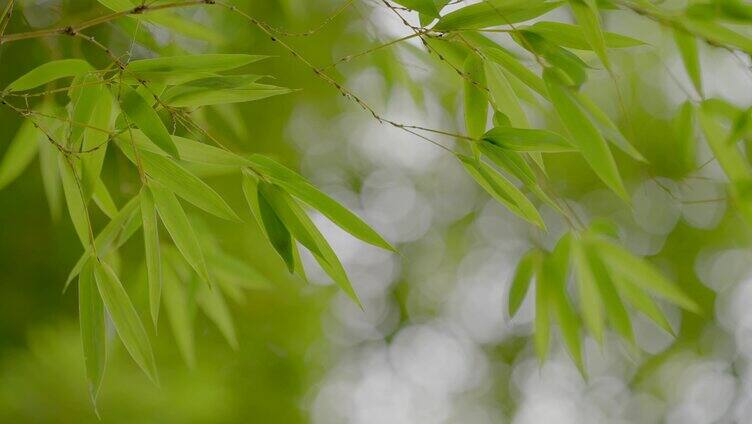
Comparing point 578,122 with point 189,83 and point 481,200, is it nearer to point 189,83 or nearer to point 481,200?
point 189,83

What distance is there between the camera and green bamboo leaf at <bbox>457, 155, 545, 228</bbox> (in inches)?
24.1

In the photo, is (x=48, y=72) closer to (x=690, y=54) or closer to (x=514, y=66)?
(x=514, y=66)

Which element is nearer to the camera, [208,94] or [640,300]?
[208,94]

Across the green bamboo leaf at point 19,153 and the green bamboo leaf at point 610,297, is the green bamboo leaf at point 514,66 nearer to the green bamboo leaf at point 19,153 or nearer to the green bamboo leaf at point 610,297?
the green bamboo leaf at point 610,297

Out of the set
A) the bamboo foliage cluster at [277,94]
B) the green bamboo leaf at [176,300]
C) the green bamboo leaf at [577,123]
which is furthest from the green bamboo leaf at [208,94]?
the green bamboo leaf at [176,300]

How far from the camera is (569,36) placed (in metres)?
0.63

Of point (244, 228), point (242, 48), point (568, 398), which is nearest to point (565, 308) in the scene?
point (242, 48)

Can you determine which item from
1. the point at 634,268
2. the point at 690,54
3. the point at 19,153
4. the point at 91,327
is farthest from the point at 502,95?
the point at 19,153

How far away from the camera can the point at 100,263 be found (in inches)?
25.3

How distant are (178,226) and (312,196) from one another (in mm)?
114

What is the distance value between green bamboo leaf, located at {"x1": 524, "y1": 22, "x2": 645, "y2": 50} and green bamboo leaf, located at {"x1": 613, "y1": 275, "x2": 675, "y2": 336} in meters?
0.30

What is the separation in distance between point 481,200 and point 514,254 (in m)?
0.21

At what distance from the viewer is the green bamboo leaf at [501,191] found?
61 cm

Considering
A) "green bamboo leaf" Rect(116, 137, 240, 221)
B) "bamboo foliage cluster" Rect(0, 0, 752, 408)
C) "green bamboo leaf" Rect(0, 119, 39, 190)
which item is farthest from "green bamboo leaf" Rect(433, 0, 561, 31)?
"green bamboo leaf" Rect(0, 119, 39, 190)
